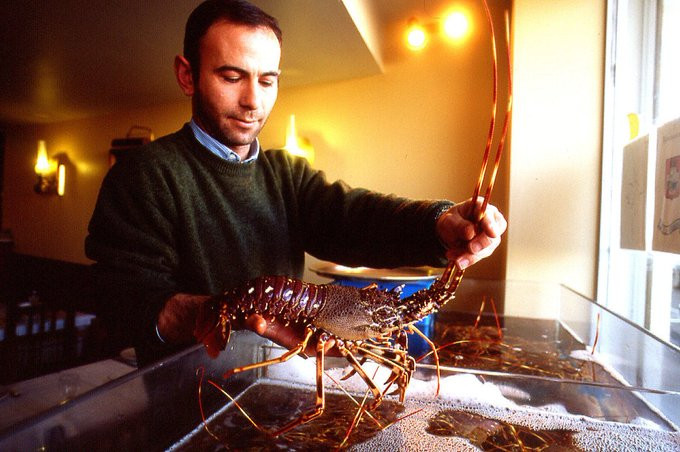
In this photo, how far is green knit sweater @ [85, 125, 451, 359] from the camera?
44.4 inches

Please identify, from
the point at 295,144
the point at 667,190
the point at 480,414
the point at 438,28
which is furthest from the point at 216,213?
the point at 438,28

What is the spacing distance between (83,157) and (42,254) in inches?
61.6

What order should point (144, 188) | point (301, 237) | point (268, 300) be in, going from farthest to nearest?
point (301, 237) < point (144, 188) < point (268, 300)

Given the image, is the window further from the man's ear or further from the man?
the man's ear

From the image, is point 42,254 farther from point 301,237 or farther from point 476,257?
point 476,257

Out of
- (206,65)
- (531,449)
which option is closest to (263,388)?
(531,449)

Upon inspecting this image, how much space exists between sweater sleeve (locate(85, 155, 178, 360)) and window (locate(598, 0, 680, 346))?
176 cm

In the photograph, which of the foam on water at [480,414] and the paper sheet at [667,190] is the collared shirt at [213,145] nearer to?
the foam on water at [480,414]

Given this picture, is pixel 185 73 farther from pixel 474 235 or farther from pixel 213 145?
pixel 474 235

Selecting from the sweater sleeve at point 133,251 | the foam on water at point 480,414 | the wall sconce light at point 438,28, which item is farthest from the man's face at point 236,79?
the wall sconce light at point 438,28

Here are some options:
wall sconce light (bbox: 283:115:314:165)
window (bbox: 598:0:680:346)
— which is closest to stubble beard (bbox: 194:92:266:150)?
window (bbox: 598:0:680:346)

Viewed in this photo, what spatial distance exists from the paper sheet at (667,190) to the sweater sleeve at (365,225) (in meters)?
0.84

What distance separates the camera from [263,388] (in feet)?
3.14

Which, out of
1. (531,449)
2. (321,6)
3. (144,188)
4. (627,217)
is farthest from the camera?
(321,6)
